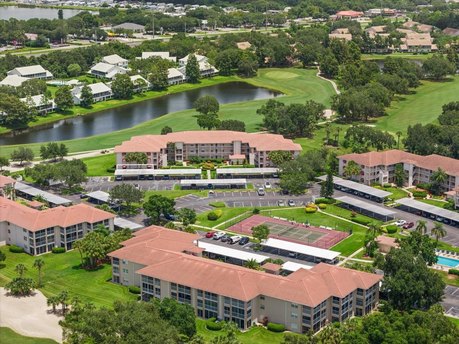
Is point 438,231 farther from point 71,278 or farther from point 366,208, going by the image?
point 71,278

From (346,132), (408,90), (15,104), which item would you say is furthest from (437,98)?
(15,104)

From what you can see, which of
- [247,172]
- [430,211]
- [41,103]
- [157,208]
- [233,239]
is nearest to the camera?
[233,239]

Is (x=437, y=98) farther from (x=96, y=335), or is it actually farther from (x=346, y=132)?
(x=96, y=335)

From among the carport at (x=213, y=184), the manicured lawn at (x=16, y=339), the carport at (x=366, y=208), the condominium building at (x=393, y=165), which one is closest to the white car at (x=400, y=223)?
the carport at (x=366, y=208)

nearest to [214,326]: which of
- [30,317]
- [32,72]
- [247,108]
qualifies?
[30,317]

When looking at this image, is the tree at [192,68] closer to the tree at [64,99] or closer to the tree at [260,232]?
the tree at [64,99]
